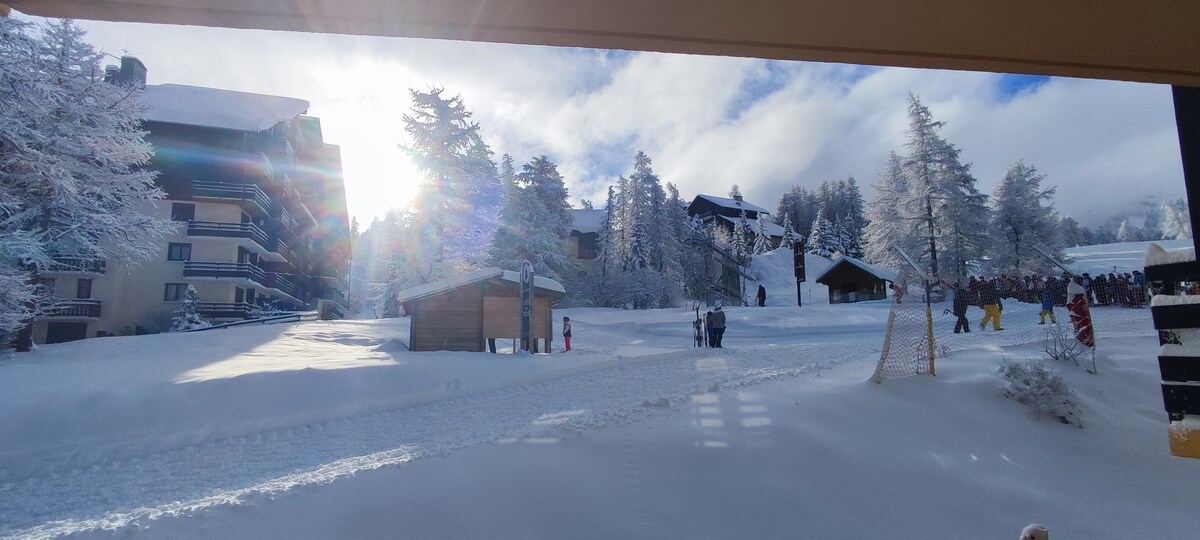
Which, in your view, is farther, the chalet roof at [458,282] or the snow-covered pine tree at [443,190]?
the snow-covered pine tree at [443,190]

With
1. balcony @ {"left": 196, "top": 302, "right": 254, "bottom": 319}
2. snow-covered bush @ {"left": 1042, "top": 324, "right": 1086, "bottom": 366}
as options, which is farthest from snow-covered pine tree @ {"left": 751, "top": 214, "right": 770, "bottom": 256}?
snow-covered bush @ {"left": 1042, "top": 324, "right": 1086, "bottom": 366}

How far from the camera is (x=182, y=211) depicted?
106 feet

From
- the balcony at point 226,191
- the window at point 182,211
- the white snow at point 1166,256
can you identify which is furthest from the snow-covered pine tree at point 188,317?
the white snow at point 1166,256

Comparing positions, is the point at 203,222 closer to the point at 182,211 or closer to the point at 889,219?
the point at 182,211

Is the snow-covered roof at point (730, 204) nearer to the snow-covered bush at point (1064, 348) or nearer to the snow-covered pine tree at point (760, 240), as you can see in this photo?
the snow-covered pine tree at point (760, 240)

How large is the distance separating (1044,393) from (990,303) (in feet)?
46.4

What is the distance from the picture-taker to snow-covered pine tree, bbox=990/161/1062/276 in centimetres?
3788

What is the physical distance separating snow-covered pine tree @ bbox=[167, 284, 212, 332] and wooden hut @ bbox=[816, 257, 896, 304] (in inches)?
1632

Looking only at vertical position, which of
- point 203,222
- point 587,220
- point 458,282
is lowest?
point 458,282

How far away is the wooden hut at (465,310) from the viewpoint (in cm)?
1770

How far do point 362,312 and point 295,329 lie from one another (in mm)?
81897

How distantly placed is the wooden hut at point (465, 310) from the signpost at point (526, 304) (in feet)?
1.80

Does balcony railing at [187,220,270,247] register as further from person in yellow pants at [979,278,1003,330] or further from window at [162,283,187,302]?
person in yellow pants at [979,278,1003,330]

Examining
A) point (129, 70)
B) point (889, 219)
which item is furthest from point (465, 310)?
point (889, 219)
